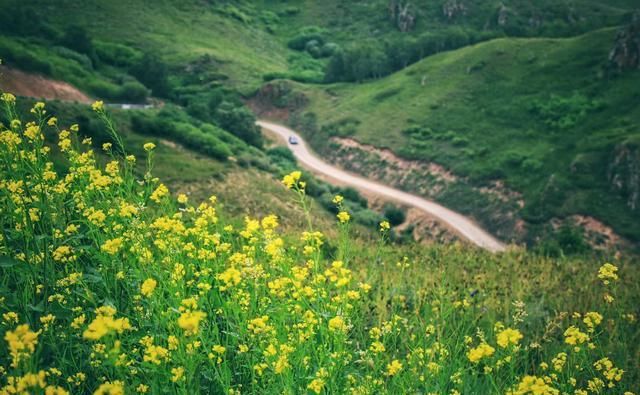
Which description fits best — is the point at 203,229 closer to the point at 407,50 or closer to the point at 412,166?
the point at 412,166

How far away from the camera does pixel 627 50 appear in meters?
65.2

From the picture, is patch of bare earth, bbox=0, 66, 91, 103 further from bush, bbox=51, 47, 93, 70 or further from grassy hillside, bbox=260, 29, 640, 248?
grassy hillside, bbox=260, 29, 640, 248

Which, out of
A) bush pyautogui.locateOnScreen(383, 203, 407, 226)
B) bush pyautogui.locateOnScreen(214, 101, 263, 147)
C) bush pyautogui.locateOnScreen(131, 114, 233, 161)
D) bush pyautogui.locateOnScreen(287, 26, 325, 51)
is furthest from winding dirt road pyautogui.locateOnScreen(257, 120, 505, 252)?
bush pyautogui.locateOnScreen(287, 26, 325, 51)

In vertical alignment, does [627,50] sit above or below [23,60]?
above

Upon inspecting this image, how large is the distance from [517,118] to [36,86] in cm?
6231

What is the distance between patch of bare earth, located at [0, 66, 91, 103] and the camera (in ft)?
154

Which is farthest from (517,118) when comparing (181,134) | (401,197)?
(181,134)

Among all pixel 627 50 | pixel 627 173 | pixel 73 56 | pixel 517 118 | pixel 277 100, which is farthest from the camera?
pixel 277 100

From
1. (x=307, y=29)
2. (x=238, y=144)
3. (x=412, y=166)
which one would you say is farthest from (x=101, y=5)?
(x=412, y=166)

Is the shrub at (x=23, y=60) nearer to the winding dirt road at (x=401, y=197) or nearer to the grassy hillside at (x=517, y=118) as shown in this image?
the winding dirt road at (x=401, y=197)

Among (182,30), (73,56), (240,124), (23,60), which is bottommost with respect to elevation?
(182,30)

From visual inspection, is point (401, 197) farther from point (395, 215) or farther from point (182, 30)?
point (182, 30)

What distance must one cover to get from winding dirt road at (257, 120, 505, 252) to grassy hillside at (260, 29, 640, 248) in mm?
2895

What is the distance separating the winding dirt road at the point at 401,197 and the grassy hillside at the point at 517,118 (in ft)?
9.50
